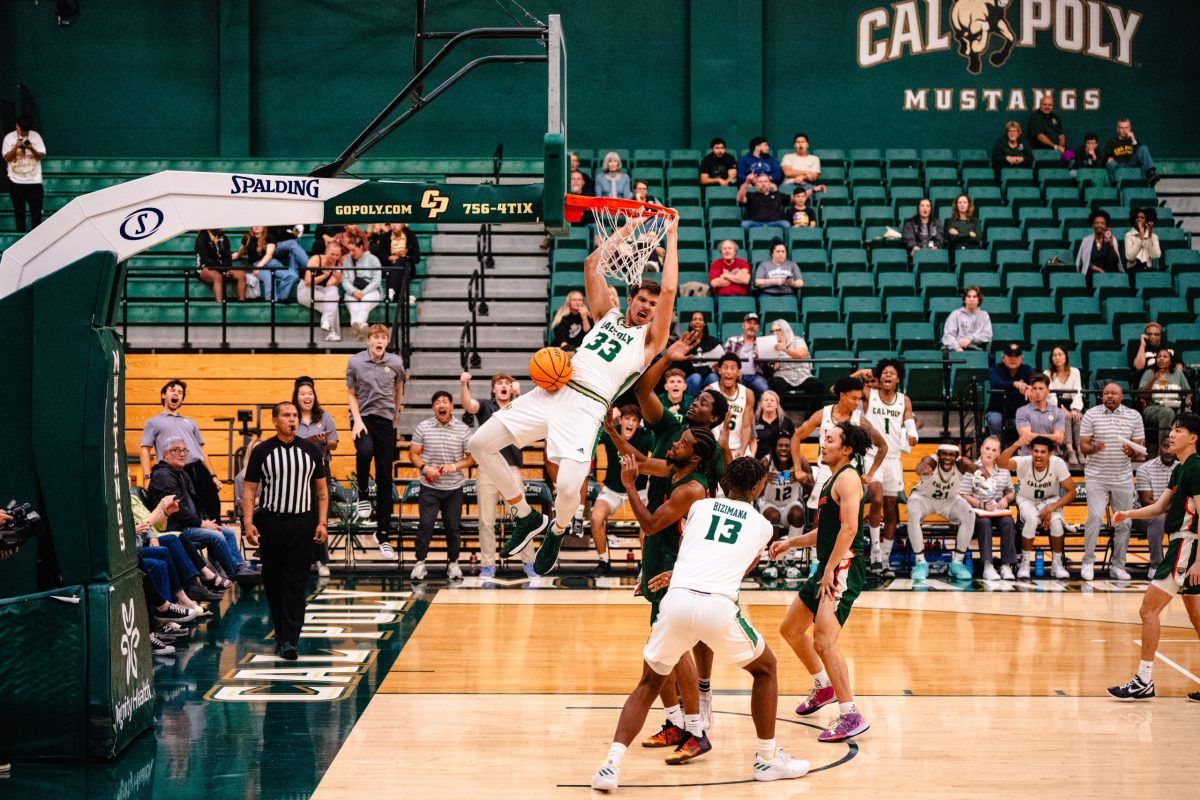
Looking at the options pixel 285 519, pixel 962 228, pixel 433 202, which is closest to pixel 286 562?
pixel 285 519

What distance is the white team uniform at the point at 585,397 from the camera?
25.4 ft

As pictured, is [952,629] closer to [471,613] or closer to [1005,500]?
[1005,500]

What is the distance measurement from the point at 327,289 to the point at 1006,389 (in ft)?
26.1

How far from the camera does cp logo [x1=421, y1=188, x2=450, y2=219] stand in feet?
24.0

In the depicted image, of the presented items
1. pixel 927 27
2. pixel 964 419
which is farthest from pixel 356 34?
pixel 964 419

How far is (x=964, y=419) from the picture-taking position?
14.4 metres

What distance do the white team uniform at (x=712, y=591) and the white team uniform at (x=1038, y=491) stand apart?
6.93 meters

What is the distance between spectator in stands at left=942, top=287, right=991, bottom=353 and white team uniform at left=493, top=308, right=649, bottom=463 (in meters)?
8.09

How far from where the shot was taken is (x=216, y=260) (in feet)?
53.1

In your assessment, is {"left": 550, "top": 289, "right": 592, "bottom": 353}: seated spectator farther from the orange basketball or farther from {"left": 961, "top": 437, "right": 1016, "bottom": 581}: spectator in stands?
the orange basketball

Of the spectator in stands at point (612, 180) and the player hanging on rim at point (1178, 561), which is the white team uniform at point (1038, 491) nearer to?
the player hanging on rim at point (1178, 561)

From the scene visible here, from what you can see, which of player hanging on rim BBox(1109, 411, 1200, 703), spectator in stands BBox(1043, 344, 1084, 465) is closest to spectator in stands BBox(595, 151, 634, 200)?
spectator in stands BBox(1043, 344, 1084, 465)

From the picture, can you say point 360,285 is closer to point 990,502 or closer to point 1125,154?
point 990,502

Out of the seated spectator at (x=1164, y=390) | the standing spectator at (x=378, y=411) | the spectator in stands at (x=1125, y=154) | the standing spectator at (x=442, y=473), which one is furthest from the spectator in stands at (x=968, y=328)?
the standing spectator at (x=378, y=411)
